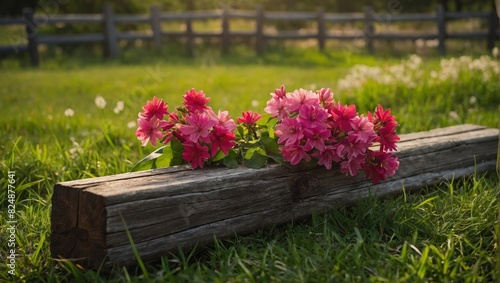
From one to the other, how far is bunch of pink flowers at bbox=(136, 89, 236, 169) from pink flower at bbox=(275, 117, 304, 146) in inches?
8.9

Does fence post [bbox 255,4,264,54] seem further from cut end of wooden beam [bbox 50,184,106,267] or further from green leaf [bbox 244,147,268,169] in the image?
cut end of wooden beam [bbox 50,184,106,267]

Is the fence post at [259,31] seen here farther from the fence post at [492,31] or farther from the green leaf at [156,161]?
the green leaf at [156,161]

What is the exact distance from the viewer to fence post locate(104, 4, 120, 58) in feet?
46.1

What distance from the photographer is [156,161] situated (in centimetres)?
313

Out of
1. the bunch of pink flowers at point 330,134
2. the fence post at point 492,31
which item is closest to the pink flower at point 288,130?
the bunch of pink flowers at point 330,134

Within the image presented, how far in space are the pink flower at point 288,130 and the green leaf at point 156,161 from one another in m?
0.56

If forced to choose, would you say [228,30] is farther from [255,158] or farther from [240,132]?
[255,158]

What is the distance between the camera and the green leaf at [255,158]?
297 centimetres

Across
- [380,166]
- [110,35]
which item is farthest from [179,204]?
[110,35]

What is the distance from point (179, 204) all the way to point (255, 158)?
518 millimetres

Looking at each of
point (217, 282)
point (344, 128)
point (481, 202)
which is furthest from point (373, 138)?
point (217, 282)

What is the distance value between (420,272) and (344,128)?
863 millimetres

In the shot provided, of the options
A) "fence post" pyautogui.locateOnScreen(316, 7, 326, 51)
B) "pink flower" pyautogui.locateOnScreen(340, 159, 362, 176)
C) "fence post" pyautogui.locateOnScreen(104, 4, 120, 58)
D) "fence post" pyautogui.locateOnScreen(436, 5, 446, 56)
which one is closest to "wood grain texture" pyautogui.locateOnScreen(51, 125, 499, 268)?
"pink flower" pyautogui.locateOnScreen(340, 159, 362, 176)

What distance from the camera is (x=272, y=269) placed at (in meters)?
2.49
